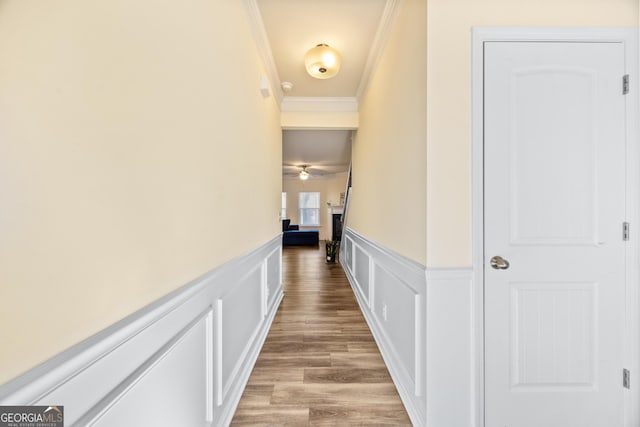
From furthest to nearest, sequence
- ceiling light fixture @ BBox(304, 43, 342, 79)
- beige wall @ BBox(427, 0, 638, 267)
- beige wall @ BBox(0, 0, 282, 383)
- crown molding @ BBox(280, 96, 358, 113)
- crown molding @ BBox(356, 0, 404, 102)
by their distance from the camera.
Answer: crown molding @ BBox(280, 96, 358, 113) < ceiling light fixture @ BBox(304, 43, 342, 79) < crown molding @ BBox(356, 0, 404, 102) < beige wall @ BBox(427, 0, 638, 267) < beige wall @ BBox(0, 0, 282, 383)

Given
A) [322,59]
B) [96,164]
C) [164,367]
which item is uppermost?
[322,59]

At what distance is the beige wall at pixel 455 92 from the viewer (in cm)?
133

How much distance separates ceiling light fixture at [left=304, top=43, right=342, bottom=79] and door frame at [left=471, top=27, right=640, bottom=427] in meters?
1.26

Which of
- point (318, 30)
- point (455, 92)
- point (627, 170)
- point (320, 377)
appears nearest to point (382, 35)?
point (318, 30)

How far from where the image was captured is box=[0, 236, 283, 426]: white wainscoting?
53 cm

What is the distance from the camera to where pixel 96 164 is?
633mm

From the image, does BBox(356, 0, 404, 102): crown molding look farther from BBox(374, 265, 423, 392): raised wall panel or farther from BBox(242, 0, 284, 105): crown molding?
BBox(374, 265, 423, 392): raised wall panel

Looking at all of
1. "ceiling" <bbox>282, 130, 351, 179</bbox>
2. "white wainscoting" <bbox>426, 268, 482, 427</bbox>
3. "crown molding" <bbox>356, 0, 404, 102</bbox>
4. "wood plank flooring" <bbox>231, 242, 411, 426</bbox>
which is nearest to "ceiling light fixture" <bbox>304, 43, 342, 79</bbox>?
"crown molding" <bbox>356, 0, 404, 102</bbox>

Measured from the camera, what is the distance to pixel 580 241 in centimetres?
136

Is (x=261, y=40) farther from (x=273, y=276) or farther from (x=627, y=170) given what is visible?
(x=627, y=170)

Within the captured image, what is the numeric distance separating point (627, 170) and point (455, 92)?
96cm

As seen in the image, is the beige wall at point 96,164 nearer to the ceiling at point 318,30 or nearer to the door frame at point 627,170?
the ceiling at point 318,30

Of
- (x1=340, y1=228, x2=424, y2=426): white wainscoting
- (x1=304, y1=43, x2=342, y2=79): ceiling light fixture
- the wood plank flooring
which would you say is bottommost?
the wood plank flooring

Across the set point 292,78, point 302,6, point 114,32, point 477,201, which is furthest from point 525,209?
point 292,78
